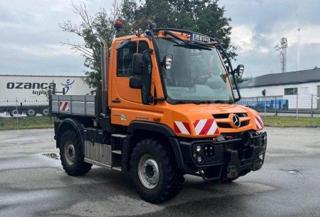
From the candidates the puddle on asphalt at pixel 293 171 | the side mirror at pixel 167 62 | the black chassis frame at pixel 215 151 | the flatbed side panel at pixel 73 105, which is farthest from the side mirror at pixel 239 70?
the puddle on asphalt at pixel 293 171

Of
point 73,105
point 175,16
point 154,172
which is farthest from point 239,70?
point 175,16

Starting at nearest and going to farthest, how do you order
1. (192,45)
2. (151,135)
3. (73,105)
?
(151,135) < (192,45) < (73,105)

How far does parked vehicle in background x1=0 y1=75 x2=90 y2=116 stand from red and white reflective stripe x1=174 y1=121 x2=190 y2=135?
36.4 metres

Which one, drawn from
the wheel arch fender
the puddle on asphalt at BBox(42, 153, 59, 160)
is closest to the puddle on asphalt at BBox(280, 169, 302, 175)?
the wheel arch fender

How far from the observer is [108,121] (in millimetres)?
8617

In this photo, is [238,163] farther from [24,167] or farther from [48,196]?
[24,167]

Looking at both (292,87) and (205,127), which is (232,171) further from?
(292,87)

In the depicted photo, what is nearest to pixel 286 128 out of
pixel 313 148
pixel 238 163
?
pixel 313 148

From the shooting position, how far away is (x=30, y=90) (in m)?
43.9

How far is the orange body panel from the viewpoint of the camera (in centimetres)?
692

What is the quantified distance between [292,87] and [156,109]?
46960mm

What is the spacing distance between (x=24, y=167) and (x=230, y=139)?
20.5 feet

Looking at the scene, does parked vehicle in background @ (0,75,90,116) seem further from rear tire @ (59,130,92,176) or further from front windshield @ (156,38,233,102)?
front windshield @ (156,38,233,102)

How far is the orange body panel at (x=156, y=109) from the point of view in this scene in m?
6.92
